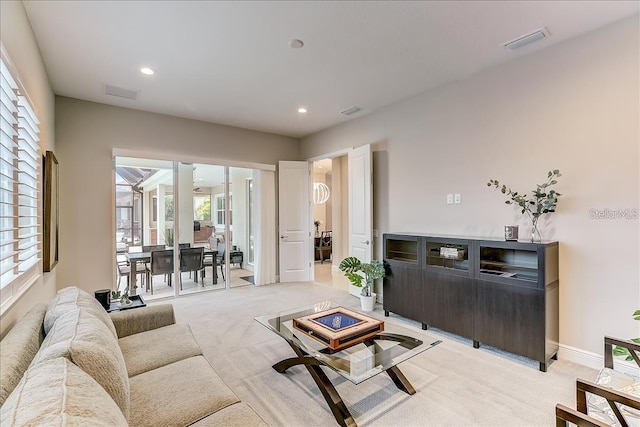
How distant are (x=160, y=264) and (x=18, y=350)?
382 centimetres

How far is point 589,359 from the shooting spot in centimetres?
271

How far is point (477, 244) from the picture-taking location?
10.2 ft

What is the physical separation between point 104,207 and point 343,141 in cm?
375

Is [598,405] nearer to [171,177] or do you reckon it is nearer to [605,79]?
[605,79]

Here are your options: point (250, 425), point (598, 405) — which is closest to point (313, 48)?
point (250, 425)

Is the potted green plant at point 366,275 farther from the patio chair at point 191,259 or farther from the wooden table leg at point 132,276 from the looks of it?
the wooden table leg at point 132,276

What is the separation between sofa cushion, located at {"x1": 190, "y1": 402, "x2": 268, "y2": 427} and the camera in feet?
4.30

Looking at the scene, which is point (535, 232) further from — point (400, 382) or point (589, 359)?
point (400, 382)

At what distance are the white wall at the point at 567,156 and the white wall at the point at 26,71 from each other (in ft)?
12.8

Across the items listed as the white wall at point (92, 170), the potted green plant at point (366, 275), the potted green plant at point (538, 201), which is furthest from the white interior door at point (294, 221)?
the potted green plant at point (538, 201)

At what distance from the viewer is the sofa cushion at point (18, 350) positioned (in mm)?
1139

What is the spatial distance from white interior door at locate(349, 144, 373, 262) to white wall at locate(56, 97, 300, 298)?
2.90 meters

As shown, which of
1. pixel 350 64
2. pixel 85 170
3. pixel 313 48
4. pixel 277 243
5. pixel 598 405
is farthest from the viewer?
pixel 277 243

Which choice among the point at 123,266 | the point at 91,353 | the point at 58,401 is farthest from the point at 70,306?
the point at 123,266
